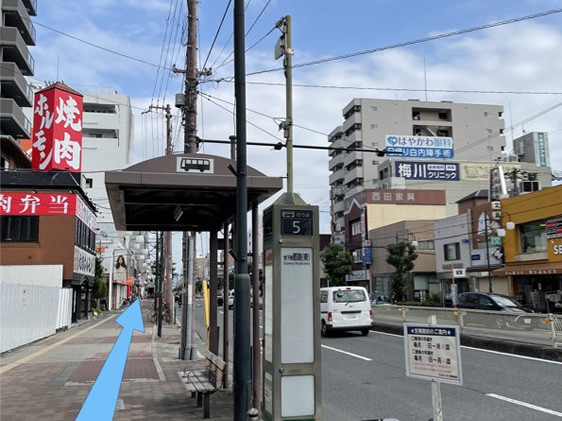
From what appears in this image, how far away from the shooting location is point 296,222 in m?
6.39

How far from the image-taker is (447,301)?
40.6m

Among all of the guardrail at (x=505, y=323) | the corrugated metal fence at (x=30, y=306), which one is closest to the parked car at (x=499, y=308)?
the guardrail at (x=505, y=323)

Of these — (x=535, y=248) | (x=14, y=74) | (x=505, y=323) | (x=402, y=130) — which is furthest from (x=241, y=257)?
(x=402, y=130)

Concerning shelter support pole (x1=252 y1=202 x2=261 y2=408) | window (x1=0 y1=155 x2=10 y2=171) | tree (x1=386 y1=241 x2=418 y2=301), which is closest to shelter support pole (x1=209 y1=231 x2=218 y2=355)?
shelter support pole (x1=252 y1=202 x2=261 y2=408)

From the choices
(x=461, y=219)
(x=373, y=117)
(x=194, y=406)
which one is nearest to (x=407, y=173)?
(x=461, y=219)

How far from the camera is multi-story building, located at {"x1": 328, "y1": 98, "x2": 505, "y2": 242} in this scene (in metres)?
78.4

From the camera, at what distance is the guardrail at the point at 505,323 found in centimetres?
1329

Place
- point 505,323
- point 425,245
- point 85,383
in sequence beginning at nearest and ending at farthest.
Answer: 1. point 85,383
2. point 505,323
3. point 425,245

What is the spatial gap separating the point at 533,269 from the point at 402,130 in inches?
2035

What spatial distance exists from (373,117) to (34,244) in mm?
59304

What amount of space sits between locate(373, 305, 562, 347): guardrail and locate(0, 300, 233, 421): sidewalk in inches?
225

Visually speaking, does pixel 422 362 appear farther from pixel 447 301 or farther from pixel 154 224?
pixel 447 301

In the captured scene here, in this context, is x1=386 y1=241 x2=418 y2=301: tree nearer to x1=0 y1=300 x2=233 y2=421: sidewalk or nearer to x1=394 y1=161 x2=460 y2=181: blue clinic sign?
x1=394 y1=161 x2=460 y2=181: blue clinic sign
